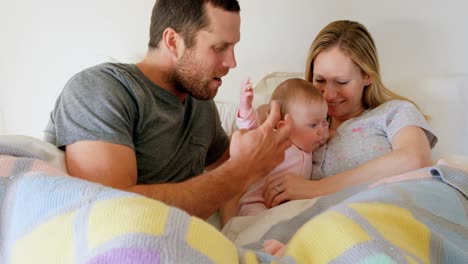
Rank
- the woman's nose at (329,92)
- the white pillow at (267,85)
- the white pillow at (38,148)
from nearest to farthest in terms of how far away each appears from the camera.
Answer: the white pillow at (38,148)
the woman's nose at (329,92)
the white pillow at (267,85)

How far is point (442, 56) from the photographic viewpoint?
168 centimetres

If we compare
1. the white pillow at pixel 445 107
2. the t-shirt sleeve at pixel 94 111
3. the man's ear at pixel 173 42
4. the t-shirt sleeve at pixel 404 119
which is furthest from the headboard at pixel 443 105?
the t-shirt sleeve at pixel 94 111

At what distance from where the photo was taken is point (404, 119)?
1314 mm

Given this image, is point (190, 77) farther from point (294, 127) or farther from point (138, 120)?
point (294, 127)

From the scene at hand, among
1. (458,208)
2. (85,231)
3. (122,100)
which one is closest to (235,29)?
(122,100)

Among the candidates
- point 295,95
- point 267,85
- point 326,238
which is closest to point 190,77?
point 295,95

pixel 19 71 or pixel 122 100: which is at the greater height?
pixel 122 100

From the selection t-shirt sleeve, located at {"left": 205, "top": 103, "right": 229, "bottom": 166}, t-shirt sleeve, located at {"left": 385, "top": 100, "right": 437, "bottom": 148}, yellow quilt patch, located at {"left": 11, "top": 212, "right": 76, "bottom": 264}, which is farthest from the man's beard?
yellow quilt patch, located at {"left": 11, "top": 212, "right": 76, "bottom": 264}

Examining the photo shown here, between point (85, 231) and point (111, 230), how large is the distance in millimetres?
41

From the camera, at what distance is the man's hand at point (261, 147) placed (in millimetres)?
1178

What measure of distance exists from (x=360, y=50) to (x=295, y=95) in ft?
1.01

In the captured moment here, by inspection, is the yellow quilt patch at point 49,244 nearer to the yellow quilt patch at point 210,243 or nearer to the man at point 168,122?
the yellow quilt patch at point 210,243

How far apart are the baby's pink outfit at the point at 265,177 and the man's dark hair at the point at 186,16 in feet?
0.88

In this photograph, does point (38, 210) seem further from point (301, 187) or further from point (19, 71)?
point (19, 71)
